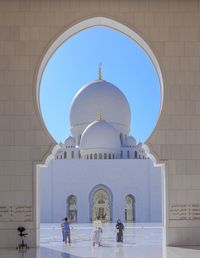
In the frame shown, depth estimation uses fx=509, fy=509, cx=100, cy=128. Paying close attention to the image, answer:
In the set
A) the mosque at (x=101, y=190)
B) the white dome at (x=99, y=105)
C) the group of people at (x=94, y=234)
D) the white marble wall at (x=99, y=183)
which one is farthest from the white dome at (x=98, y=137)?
the group of people at (x=94, y=234)

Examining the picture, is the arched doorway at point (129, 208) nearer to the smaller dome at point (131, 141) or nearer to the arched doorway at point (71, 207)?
the arched doorway at point (71, 207)

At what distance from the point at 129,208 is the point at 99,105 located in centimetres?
682

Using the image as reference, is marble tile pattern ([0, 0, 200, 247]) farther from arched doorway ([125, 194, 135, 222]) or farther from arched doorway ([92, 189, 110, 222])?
arched doorway ([125, 194, 135, 222])

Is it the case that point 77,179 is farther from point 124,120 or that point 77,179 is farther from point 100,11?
point 100,11

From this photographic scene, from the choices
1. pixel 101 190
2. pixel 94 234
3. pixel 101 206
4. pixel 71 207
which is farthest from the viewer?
pixel 101 190

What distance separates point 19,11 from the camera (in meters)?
9.08

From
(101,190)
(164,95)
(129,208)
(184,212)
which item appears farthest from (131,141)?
(184,212)

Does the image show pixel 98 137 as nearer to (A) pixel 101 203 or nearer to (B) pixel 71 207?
(A) pixel 101 203

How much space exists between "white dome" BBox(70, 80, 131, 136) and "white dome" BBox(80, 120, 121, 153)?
1402 millimetres

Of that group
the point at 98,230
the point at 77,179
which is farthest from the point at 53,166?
the point at 98,230

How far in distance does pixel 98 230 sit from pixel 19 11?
423 centimetres

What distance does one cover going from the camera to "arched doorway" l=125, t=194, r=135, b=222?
75.4 ft

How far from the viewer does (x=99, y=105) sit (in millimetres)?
27953

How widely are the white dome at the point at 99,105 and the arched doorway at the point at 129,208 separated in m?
6.13
